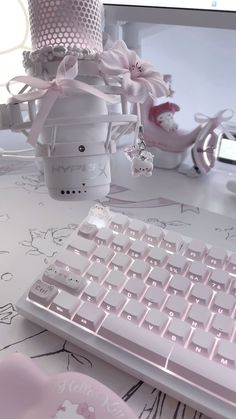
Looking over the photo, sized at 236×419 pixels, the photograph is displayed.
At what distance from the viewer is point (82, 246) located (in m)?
0.42

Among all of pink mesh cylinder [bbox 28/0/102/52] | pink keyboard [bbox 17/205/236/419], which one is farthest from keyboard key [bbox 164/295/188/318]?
pink mesh cylinder [bbox 28/0/102/52]

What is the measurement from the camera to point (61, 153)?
353mm

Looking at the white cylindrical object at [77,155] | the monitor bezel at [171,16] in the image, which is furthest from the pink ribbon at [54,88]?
the monitor bezel at [171,16]

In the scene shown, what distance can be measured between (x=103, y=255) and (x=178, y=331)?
0.11 m

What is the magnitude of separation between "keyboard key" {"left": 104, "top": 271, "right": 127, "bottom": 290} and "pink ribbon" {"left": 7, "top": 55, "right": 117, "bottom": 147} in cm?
15

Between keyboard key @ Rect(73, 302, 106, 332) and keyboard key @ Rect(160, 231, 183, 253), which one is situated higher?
keyboard key @ Rect(160, 231, 183, 253)

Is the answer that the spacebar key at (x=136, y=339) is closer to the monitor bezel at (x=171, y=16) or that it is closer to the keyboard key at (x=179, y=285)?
the keyboard key at (x=179, y=285)

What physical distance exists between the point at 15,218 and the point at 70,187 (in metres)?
0.20

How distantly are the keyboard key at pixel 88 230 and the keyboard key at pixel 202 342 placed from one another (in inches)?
6.2

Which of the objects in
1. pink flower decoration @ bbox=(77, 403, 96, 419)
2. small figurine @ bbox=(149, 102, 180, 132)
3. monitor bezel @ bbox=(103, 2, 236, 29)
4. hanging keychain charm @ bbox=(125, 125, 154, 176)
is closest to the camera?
pink flower decoration @ bbox=(77, 403, 96, 419)

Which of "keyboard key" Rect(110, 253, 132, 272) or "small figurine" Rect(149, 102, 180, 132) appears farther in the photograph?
"small figurine" Rect(149, 102, 180, 132)

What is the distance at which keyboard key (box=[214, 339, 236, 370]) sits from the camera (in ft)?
1.05

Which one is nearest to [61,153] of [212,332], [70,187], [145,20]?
[70,187]

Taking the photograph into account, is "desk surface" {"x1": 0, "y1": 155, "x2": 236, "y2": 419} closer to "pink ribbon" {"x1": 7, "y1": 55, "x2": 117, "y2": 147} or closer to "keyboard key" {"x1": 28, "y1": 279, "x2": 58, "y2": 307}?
"keyboard key" {"x1": 28, "y1": 279, "x2": 58, "y2": 307}
